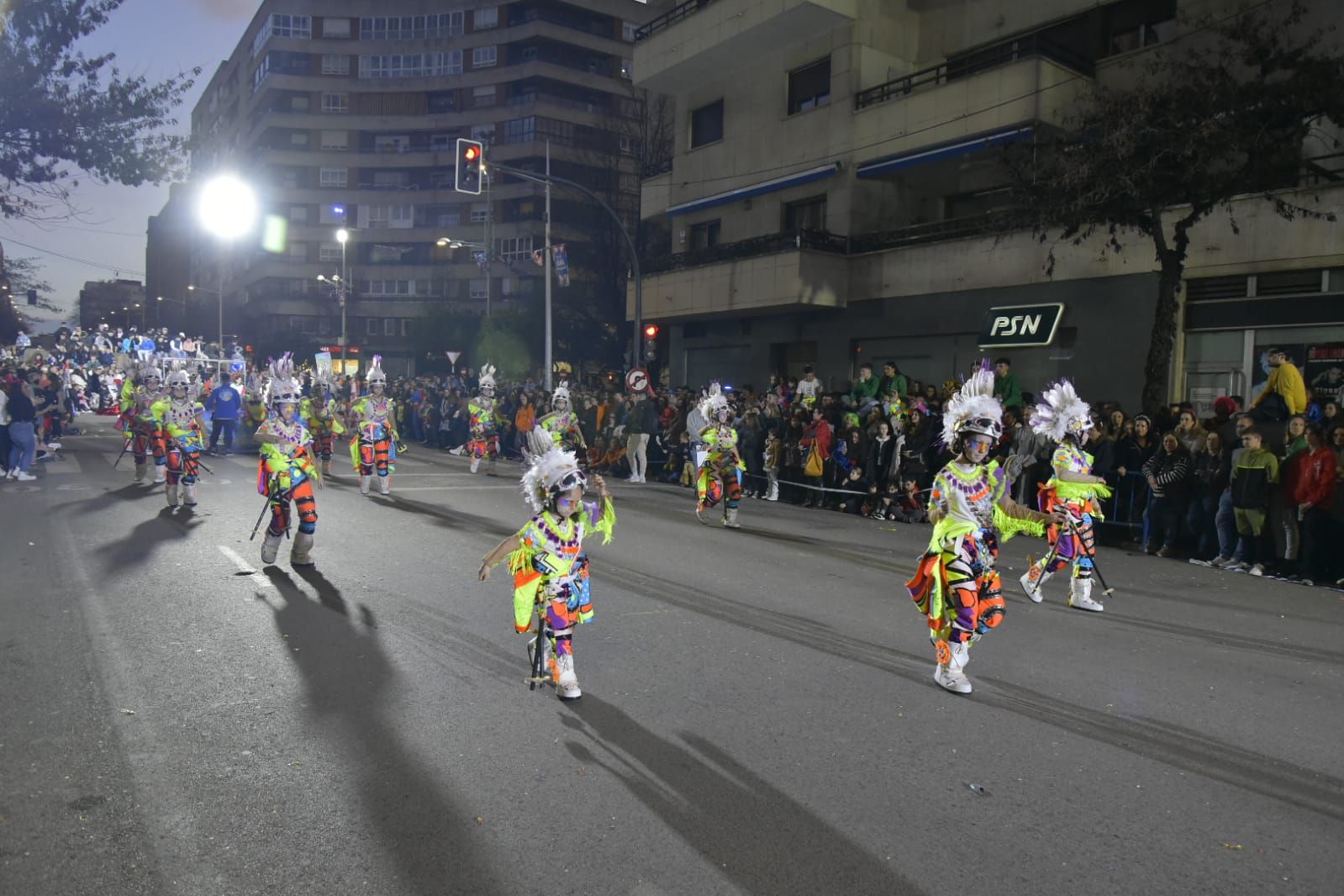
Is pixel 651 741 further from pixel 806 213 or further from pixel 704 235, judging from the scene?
pixel 704 235

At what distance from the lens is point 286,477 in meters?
9.46

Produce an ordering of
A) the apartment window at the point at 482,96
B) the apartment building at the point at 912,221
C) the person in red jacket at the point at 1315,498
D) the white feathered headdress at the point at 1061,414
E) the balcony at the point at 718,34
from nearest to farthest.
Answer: the white feathered headdress at the point at 1061,414
the person in red jacket at the point at 1315,498
the apartment building at the point at 912,221
the balcony at the point at 718,34
the apartment window at the point at 482,96

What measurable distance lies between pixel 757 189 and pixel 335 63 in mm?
53746

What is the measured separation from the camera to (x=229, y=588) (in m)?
8.52

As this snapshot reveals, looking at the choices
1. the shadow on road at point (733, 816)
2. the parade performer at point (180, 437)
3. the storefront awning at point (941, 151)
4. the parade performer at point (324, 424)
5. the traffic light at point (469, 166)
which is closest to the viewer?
the shadow on road at point (733, 816)

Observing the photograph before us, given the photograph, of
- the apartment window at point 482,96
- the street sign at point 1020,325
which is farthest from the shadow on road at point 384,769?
the apartment window at point 482,96

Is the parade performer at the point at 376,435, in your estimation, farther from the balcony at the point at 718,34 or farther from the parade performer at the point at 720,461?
the balcony at the point at 718,34

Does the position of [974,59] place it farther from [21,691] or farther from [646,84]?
[21,691]

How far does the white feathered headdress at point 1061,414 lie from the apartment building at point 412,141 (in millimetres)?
51884

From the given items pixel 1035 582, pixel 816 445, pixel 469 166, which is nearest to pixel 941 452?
pixel 816 445

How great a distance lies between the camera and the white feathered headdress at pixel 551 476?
5.74 m

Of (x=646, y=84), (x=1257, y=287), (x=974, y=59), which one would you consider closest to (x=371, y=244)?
(x=646, y=84)

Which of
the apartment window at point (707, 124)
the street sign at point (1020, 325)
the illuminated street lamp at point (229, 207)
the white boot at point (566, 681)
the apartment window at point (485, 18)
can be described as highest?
the apartment window at point (485, 18)

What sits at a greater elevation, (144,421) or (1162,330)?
(1162,330)
